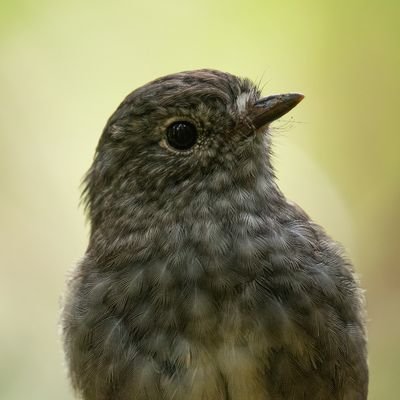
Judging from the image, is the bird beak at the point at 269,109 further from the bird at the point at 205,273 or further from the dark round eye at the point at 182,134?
the dark round eye at the point at 182,134

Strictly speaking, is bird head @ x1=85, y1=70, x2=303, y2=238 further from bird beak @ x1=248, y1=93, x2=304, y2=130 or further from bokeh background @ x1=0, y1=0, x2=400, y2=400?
bokeh background @ x1=0, y1=0, x2=400, y2=400

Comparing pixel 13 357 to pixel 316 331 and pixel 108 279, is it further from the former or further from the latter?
pixel 316 331

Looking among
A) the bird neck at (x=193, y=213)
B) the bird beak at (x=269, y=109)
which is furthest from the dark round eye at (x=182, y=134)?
the bird beak at (x=269, y=109)

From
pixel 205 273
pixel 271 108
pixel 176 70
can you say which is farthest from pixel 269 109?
pixel 176 70

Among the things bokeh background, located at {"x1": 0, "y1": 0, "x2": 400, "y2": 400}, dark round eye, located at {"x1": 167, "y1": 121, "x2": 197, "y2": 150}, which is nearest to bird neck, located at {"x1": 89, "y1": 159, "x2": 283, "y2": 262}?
dark round eye, located at {"x1": 167, "y1": 121, "x2": 197, "y2": 150}

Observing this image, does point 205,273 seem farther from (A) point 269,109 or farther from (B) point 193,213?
(A) point 269,109

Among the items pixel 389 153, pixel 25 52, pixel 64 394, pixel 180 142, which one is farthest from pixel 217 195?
pixel 25 52

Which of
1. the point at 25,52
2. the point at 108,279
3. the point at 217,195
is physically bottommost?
the point at 108,279
